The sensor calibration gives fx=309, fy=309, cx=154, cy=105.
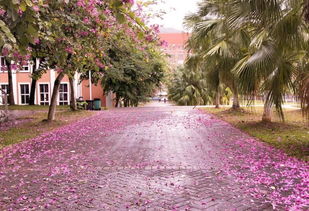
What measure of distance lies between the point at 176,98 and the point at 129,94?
10322 mm

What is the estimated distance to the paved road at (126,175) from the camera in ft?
13.7

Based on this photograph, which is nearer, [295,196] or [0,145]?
[295,196]

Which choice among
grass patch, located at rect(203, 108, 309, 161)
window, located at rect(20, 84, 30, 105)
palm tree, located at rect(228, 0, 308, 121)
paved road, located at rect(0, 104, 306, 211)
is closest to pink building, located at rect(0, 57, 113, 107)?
window, located at rect(20, 84, 30, 105)

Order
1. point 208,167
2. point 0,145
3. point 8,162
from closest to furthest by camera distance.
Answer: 1. point 208,167
2. point 8,162
3. point 0,145

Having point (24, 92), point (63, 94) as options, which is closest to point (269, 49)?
point (63, 94)

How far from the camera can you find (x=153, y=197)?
435cm

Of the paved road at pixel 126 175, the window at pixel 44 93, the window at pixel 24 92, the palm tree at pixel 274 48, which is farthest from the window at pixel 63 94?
the palm tree at pixel 274 48

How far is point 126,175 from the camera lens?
18.0 feet

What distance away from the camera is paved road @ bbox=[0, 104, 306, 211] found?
13.7ft

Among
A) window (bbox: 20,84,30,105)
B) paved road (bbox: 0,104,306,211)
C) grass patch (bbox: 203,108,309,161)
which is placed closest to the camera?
paved road (bbox: 0,104,306,211)

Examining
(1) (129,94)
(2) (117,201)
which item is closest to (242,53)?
(2) (117,201)

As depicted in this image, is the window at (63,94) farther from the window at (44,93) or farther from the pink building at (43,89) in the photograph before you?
the window at (44,93)

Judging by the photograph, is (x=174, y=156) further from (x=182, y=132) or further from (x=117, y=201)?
(x=182, y=132)

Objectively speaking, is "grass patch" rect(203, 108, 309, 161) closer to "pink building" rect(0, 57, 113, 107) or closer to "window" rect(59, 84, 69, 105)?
"pink building" rect(0, 57, 113, 107)
